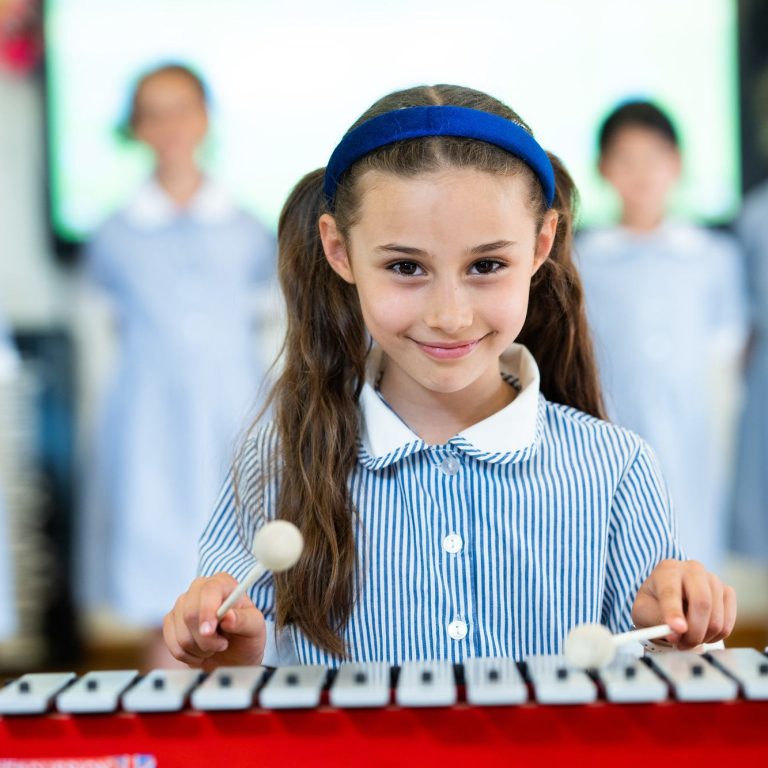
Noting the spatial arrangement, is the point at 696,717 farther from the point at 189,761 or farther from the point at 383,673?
the point at 189,761

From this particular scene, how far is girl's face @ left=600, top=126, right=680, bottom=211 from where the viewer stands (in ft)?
9.59

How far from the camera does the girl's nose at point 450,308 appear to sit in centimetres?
112

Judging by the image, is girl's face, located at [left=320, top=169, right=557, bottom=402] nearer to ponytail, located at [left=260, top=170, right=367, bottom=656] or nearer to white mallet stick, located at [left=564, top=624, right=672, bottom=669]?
ponytail, located at [left=260, top=170, right=367, bottom=656]

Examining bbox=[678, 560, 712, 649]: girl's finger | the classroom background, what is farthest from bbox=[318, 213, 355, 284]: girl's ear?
the classroom background

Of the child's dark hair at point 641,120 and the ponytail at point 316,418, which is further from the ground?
the child's dark hair at point 641,120

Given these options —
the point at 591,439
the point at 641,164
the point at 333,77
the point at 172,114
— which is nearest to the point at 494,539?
the point at 591,439

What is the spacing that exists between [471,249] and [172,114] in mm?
2013

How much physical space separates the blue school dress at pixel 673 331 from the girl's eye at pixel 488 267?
172cm

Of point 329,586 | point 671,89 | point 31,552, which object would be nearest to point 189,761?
point 329,586

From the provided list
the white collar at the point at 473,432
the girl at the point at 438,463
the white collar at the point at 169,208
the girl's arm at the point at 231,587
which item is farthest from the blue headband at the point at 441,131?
the white collar at the point at 169,208

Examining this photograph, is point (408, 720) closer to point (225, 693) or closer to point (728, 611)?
point (225, 693)

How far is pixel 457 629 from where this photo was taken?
1.19 metres

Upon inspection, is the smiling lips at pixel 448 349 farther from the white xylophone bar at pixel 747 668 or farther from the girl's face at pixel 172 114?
the girl's face at pixel 172 114

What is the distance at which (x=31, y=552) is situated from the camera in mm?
3115
